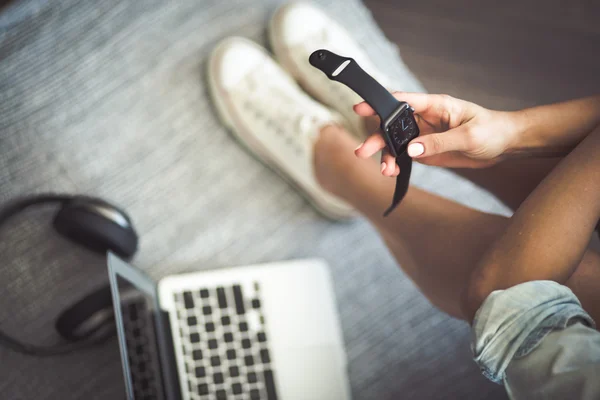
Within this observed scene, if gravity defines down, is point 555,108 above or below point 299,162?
above

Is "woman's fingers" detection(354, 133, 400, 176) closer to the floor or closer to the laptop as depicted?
the laptop

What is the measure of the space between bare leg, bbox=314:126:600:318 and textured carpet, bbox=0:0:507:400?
171 millimetres

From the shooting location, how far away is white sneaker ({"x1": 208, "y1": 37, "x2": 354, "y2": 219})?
892 millimetres

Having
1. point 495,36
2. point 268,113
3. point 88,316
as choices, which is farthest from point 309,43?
point 88,316

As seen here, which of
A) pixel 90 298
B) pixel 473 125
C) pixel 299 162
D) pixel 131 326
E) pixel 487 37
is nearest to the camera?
pixel 473 125

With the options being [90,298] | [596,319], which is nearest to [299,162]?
[90,298]

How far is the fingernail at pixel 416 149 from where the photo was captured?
449 millimetres

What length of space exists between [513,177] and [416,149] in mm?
276

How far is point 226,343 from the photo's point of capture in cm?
79

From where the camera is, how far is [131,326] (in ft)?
2.16

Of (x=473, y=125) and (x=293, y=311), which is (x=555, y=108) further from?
(x=293, y=311)

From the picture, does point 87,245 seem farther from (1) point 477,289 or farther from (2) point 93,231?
(1) point 477,289

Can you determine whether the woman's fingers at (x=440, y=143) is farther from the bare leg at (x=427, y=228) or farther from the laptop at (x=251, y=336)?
the laptop at (x=251, y=336)

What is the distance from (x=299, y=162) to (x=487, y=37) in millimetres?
475
